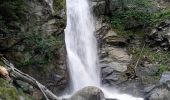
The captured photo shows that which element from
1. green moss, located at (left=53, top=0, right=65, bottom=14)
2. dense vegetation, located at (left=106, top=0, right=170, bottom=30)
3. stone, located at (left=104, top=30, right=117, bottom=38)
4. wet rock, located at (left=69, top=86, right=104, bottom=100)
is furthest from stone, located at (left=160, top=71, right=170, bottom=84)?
dense vegetation, located at (left=106, top=0, right=170, bottom=30)

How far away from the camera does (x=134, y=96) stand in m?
17.1

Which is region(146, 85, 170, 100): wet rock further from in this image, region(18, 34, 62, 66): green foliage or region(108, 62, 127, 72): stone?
region(18, 34, 62, 66): green foliage

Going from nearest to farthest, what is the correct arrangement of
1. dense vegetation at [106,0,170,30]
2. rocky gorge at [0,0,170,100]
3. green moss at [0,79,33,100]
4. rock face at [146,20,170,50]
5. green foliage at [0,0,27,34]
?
green moss at [0,79,33,100]
green foliage at [0,0,27,34]
rocky gorge at [0,0,170,100]
rock face at [146,20,170,50]
dense vegetation at [106,0,170,30]

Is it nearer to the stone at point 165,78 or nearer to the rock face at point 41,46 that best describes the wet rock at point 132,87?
the stone at point 165,78

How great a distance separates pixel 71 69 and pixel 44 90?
5.94 m

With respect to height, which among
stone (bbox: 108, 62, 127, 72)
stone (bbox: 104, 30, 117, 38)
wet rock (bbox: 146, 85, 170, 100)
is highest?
stone (bbox: 104, 30, 117, 38)

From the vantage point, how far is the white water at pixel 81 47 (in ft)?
57.0

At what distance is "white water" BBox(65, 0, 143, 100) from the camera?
17.4 metres

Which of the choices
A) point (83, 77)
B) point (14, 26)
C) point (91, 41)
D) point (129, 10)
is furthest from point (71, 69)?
point (129, 10)

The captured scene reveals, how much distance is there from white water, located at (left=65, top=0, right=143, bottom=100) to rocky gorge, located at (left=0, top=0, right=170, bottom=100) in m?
0.37

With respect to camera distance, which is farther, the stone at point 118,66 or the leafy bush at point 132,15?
the leafy bush at point 132,15

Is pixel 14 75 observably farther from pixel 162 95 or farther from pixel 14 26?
pixel 162 95

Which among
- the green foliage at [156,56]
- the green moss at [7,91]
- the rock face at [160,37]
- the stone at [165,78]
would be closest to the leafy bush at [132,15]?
the rock face at [160,37]

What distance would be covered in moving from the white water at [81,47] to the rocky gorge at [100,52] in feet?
1.20
